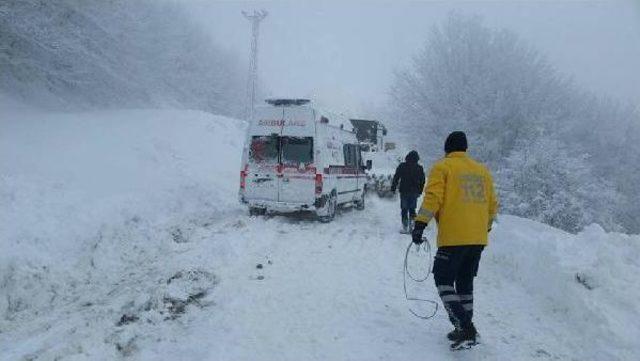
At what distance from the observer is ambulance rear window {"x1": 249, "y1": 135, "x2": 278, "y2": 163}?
560 inches

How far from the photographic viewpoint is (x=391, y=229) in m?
14.1

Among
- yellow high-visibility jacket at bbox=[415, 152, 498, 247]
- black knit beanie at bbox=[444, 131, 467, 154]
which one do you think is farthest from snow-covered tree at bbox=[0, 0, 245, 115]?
yellow high-visibility jacket at bbox=[415, 152, 498, 247]

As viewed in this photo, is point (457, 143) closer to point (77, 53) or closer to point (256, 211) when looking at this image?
point (256, 211)

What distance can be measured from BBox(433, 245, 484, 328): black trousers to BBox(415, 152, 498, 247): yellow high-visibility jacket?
117mm

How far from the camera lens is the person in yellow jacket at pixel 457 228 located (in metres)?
5.40

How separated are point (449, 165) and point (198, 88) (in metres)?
47.6

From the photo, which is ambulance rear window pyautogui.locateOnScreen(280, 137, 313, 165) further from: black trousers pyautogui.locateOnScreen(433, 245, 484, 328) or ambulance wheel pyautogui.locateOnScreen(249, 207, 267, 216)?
black trousers pyautogui.locateOnScreen(433, 245, 484, 328)

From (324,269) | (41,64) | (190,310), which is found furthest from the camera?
(41,64)

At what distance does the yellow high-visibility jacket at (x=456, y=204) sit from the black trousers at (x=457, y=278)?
0.12 meters

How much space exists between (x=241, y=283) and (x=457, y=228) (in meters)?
3.65

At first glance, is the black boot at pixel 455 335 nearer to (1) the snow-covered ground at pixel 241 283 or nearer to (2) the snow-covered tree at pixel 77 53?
(1) the snow-covered ground at pixel 241 283

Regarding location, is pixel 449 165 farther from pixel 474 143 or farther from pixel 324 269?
pixel 474 143

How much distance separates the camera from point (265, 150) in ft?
46.8

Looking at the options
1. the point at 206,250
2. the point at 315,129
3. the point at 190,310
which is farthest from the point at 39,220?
the point at 315,129
